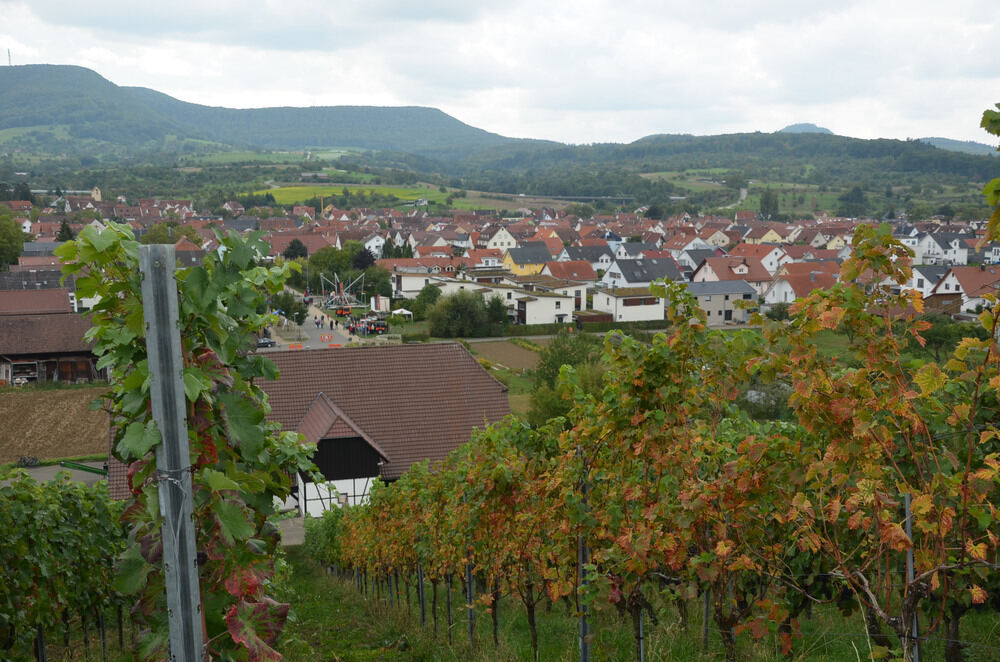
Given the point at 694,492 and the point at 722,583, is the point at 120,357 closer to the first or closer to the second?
the point at 694,492

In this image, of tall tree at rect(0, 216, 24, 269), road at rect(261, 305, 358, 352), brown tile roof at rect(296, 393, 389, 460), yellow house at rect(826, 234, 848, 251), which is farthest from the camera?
yellow house at rect(826, 234, 848, 251)

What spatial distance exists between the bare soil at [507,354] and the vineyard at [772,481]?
35.5m

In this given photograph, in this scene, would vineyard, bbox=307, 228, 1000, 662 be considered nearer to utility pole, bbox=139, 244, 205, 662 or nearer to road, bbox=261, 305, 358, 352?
utility pole, bbox=139, 244, 205, 662

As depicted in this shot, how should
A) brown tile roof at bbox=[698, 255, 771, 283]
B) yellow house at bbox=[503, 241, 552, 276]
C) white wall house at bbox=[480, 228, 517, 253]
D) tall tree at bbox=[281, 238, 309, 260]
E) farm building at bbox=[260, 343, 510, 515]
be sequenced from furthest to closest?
white wall house at bbox=[480, 228, 517, 253], tall tree at bbox=[281, 238, 309, 260], yellow house at bbox=[503, 241, 552, 276], brown tile roof at bbox=[698, 255, 771, 283], farm building at bbox=[260, 343, 510, 515]

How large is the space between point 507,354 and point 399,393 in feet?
82.5

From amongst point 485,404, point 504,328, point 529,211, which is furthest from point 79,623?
point 529,211

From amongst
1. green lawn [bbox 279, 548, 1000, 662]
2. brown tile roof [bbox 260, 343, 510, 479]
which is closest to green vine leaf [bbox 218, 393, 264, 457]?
green lawn [bbox 279, 548, 1000, 662]

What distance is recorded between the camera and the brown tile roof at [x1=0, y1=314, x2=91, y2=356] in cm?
3775

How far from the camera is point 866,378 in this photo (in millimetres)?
3557

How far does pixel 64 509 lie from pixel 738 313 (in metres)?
55.3

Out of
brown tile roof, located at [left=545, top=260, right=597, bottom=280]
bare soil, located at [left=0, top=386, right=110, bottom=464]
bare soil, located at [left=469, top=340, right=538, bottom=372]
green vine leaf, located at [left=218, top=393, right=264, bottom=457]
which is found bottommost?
bare soil, located at [left=469, top=340, right=538, bottom=372]

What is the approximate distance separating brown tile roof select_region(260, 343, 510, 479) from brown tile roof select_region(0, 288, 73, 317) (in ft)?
90.0

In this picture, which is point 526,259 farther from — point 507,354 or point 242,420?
point 242,420

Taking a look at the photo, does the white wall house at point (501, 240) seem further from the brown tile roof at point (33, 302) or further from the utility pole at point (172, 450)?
the utility pole at point (172, 450)
